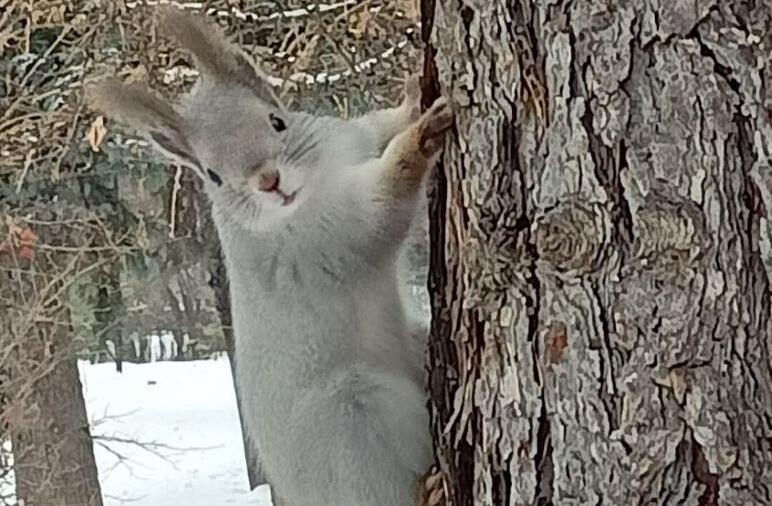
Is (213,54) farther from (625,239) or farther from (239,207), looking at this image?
(625,239)

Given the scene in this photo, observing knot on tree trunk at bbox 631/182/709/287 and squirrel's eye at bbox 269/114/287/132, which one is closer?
knot on tree trunk at bbox 631/182/709/287

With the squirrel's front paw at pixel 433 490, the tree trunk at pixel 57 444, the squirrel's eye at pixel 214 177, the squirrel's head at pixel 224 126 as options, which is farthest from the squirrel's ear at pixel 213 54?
the tree trunk at pixel 57 444

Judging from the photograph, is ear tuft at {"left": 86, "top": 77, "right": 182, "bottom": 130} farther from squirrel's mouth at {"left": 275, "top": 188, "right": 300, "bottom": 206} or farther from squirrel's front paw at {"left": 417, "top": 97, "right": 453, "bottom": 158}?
squirrel's front paw at {"left": 417, "top": 97, "right": 453, "bottom": 158}

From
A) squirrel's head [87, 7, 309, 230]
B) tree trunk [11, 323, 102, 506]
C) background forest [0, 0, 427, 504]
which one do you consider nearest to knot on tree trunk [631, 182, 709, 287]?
squirrel's head [87, 7, 309, 230]

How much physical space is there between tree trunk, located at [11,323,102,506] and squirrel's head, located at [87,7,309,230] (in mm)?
2542

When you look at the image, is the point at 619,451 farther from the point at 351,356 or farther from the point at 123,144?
the point at 123,144

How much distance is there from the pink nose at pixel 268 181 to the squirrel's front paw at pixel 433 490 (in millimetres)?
348

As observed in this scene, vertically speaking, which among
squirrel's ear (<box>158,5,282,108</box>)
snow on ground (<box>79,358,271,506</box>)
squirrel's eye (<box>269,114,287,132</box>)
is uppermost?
squirrel's ear (<box>158,5,282,108</box>)

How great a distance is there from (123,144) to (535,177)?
2.65m

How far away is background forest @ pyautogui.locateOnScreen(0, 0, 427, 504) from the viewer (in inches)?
113

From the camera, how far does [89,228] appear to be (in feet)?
12.5

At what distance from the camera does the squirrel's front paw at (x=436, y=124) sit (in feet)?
3.49

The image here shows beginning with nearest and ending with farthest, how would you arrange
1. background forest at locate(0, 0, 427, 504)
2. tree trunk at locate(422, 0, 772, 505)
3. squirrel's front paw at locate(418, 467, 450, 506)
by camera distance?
tree trunk at locate(422, 0, 772, 505)
squirrel's front paw at locate(418, 467, 450, 506)
background forest at locate(0, 0, 427, 504)

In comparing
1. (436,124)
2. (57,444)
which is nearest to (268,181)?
(436,124)
